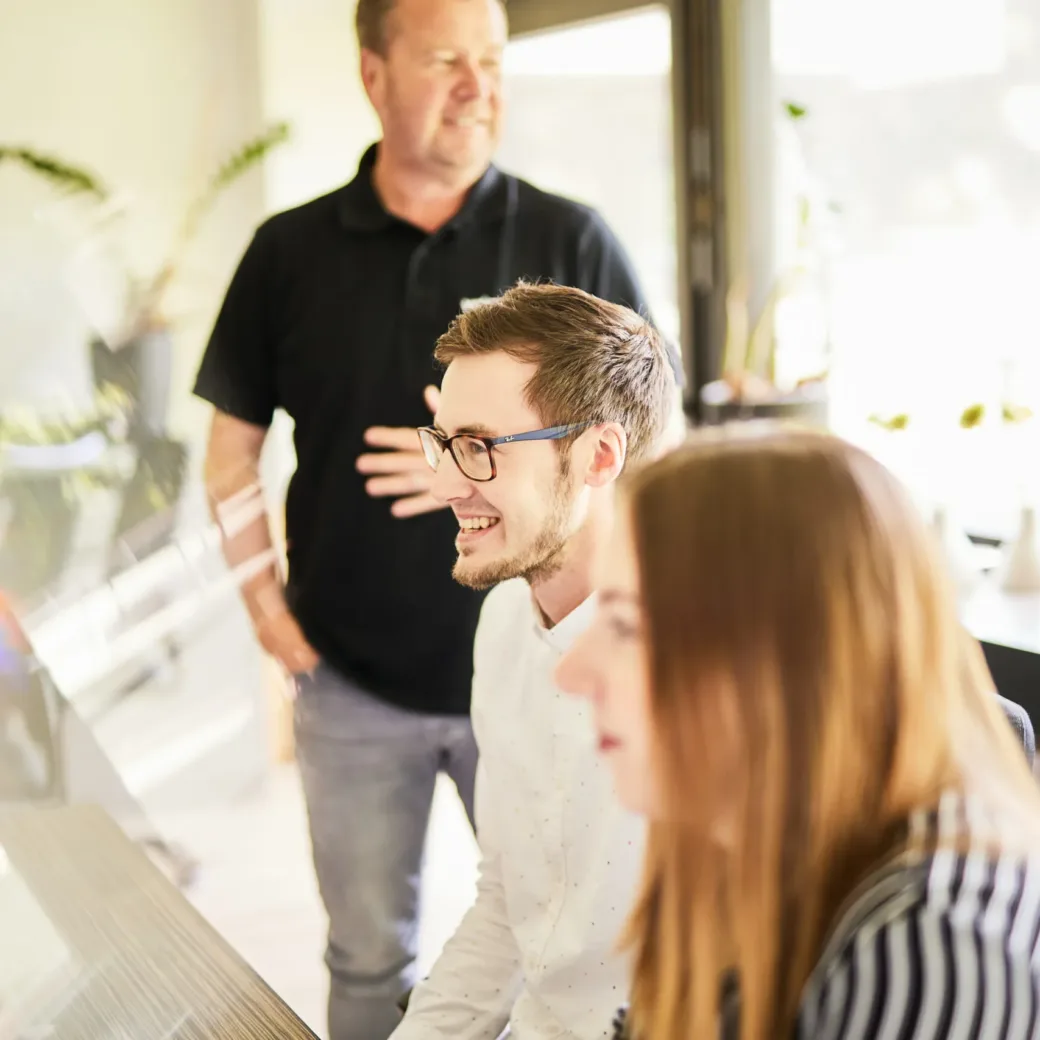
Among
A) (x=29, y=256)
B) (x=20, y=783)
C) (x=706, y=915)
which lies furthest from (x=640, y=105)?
(x=706, y=915)

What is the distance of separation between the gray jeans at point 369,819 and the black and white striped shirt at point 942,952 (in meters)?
0.74

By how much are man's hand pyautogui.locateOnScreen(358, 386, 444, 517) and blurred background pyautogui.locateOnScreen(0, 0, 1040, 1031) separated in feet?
0.37

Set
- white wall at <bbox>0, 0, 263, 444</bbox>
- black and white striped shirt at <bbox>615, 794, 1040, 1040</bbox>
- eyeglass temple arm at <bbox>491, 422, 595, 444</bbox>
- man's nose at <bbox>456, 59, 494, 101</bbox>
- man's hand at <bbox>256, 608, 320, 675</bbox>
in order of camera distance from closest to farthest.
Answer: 1. black and white striped shirt at <bbox>615, 794, 1040, 1040</bbox>
2. eyeglass temple arm at <bbox>491, 422, 595, 444</bbox>
3. man's nose at <bbox>456, 59, 494, 101</bbox>
4. man's hand at <bbox>256, 608, 320, 675</bbox>
5. white wall at <bbox>0, 0, 263, 444</bbox>

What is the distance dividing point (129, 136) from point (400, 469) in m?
0.65

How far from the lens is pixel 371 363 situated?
1.19 metres

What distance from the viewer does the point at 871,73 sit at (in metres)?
1.88

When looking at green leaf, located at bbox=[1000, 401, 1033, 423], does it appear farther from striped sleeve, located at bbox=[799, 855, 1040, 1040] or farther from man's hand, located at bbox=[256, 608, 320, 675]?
striped sleeve, located at bbox=[799, 855, 1040, 1040]

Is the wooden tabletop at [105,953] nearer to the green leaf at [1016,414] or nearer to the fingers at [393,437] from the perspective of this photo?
the fingers at [393,437]

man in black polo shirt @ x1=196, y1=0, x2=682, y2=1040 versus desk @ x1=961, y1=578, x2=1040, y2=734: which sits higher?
man in black polo shirt @ x1=196, y1=0, x2=682, y2=1040

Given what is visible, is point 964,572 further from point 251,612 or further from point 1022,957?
point 1022,957

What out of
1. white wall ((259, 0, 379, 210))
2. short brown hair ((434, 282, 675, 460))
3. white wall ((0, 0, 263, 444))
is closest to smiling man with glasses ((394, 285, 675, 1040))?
short brown hair ((434, 282, 675, 460))

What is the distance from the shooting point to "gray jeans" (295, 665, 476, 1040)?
49.5 inches

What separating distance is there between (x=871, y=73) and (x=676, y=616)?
5.29ft

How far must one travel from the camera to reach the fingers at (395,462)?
1.20 metres
